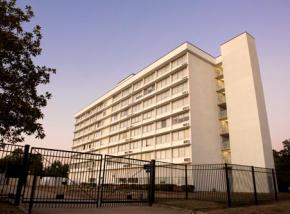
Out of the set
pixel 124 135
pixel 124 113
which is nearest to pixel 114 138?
pixel 124 135

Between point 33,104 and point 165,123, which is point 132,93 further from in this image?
point 33,104

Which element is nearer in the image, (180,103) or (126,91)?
(180,103)

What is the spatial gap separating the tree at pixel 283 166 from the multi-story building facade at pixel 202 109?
681cm

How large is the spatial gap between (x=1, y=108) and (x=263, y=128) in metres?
34.1

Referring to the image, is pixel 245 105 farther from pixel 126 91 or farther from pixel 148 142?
pixel 126 91

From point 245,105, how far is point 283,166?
1913 cm

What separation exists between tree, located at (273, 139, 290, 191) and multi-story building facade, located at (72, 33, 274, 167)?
22.4 feet

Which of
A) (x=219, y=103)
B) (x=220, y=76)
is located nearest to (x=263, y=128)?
(x=219, y=103)

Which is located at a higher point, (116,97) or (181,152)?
(116,97)

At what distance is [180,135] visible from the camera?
135ft

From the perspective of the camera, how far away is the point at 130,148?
53594mm

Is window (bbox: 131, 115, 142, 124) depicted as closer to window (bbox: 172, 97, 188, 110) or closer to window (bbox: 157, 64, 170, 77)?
window (bbox: 157, 64, 170, 77)

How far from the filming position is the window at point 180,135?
39709 mm

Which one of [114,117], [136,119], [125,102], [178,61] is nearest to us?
[178,61]
